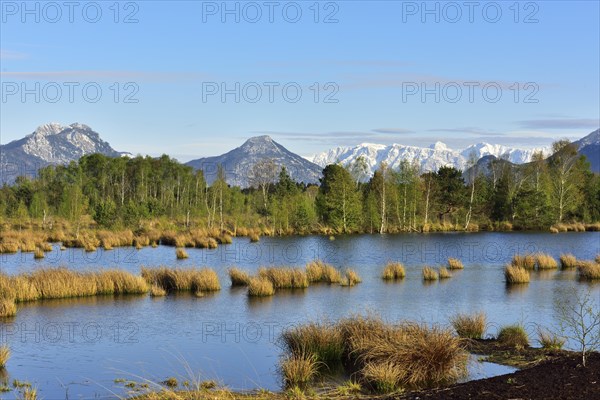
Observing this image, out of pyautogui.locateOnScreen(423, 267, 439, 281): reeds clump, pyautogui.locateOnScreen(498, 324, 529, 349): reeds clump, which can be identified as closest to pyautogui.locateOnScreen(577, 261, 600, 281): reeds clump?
pyautogui.locateOnScreen(423, 267, 439, 281): reeds clump

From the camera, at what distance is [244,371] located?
16.0 meters

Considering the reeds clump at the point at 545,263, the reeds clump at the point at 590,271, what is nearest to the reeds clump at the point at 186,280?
the reeds clump at the point at 590,271

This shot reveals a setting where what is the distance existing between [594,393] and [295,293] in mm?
17769

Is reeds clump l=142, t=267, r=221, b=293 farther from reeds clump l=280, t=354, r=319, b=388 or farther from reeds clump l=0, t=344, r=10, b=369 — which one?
reeds clump l=280, t=354, r=319, b=388

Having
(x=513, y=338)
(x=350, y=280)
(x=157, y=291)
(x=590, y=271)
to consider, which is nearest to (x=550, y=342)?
(x=513, y=338)

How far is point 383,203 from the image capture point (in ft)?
249

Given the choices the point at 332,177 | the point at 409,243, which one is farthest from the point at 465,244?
the point at 332,177

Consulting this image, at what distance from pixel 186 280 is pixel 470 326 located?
1407 centimetres

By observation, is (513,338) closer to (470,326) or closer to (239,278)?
(470,326)

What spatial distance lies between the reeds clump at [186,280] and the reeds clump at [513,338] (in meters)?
14.2

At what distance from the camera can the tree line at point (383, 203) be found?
2906 inches

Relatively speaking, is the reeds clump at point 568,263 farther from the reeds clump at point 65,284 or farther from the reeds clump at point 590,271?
the reeds clump at point 65,284

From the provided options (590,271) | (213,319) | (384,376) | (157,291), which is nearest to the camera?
(384,376)

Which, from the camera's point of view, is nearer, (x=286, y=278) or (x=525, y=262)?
(x=286, y=278)
